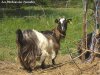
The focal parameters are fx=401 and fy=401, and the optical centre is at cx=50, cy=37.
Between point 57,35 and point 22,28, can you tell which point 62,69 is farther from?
point 22,28

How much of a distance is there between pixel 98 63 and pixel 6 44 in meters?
5.83

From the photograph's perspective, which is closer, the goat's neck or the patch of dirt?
the patch of dirt

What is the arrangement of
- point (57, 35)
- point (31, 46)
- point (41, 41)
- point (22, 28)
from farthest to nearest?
point (22, 28)
point (57, 35)
point (41, 41)
point (31, 46)

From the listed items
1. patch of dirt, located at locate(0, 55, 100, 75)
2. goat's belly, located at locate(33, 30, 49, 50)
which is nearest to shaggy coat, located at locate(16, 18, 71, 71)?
goat's belly, located at locate(33, 30, 49, 50)

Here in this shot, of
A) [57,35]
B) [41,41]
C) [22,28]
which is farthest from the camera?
[22,28]

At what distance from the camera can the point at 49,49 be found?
1025 cm

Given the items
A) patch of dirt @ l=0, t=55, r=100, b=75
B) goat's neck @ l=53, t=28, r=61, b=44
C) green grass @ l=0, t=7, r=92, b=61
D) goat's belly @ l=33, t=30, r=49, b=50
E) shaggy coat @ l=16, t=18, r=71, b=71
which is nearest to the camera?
patch of dirt @ l=0, t=55, r=100, b=75

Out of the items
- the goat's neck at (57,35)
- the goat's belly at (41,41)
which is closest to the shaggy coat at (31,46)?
the goat's belly at (41,41)

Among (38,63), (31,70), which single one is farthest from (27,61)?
(38,63)

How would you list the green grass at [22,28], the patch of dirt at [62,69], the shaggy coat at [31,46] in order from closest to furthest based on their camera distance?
the patch of dirt at [62,69], the shaggy coat at [31,46], the green grass at [22,28]


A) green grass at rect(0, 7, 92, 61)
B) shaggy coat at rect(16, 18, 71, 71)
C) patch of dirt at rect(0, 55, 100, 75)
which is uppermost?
shaggy coat at rect(16, 18, 71, 71)

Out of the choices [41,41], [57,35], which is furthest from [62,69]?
[57,35]

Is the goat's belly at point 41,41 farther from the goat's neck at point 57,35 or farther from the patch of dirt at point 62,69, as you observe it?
the goat's neck at point 57,35

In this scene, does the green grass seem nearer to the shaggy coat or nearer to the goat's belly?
the shaggy coat
